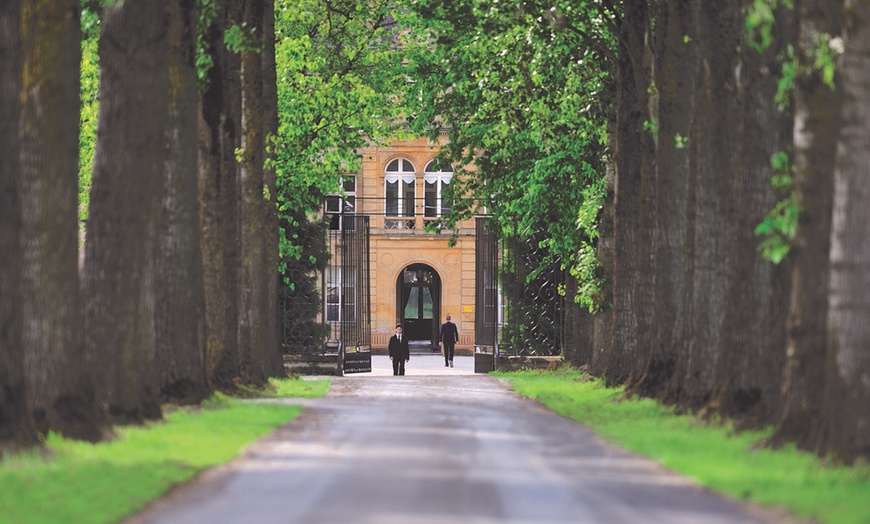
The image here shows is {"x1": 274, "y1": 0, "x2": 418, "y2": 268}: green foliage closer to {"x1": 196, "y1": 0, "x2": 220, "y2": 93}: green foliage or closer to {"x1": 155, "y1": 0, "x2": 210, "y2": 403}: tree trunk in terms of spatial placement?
{"x1": 196, "y1": 0, "x2": 220, "y2": 93}: green foliage

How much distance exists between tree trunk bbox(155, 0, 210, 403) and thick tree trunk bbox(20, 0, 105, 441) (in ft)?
17.5

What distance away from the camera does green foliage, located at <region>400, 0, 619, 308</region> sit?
31.8 m

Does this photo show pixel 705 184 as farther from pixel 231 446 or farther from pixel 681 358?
pixel 231 446

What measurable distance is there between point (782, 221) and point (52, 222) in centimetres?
658

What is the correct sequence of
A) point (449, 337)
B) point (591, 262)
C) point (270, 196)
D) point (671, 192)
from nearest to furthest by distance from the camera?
point (671, 192) → point (270, 196) → point (591, 262) → point (449, 337)

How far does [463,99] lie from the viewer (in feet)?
139

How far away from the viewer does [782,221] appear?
48.2ft

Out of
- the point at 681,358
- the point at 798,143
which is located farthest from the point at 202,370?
the point at 798,143

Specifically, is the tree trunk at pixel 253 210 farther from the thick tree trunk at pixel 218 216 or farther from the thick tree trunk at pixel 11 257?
the thick tree trunk at pixel 11 257

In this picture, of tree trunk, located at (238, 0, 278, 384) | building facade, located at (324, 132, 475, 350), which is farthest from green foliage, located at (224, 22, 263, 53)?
building facade, located at (324, 132, 475, 350)

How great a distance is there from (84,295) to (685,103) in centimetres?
1025

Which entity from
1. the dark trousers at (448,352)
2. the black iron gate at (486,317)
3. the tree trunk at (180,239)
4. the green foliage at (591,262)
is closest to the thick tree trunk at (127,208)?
the tree trunk at (180,239)

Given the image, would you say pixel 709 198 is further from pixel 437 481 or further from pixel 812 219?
pixel 437 481

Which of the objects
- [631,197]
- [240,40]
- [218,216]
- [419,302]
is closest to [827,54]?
[240,40]
